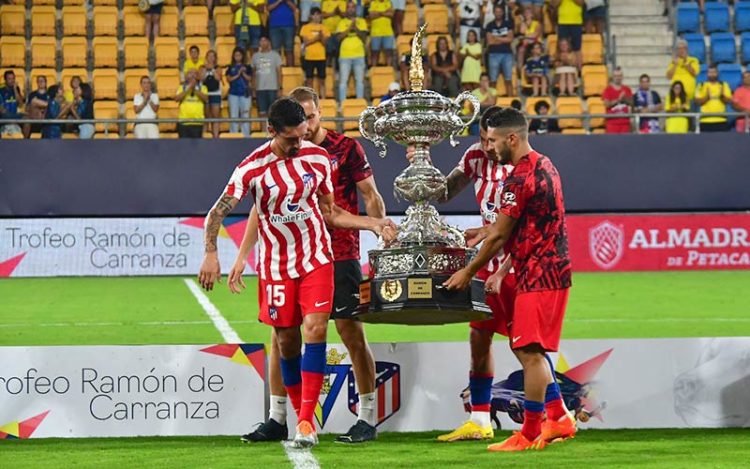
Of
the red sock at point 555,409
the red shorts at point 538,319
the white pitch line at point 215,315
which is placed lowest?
the red sock at point 555,409

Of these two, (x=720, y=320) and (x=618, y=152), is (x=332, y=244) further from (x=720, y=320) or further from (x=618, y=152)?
(x=618, y=152)

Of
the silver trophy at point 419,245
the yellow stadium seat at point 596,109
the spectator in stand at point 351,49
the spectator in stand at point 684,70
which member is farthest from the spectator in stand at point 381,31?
the silver trophy at point 419,245

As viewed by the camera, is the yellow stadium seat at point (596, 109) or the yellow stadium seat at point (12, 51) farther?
the yellow stadium seat at point (12, 51)

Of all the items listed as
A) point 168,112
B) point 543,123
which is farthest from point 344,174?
point 168,112

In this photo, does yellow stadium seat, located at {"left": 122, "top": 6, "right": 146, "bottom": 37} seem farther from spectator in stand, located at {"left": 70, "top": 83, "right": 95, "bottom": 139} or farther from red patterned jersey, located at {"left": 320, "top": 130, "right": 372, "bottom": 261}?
red patterned jersey, located at {"left": 320, "top": 130, "right": 372, "bottom": 261}

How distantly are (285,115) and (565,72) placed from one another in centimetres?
1516

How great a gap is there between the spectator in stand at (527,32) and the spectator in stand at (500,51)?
16.2 inches

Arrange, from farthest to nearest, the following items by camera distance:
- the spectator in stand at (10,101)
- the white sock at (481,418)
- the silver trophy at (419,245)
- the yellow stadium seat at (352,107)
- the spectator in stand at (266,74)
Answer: the yellow stadium seat at (352,107)
the spectator in stand at (266,74)
the spectator in stand at (10,101)
the white sock at (481,418)
the silver trophy at (419,245)

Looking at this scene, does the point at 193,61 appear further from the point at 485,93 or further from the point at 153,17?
the point at 485,93

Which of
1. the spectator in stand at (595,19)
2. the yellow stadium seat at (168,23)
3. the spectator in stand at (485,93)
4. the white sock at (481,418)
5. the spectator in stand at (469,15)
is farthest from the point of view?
the spectator in stand at (595,19)

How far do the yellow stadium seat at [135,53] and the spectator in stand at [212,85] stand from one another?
6.14 ft

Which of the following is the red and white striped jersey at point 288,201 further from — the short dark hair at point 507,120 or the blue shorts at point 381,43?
the blue shorts at point 381,43

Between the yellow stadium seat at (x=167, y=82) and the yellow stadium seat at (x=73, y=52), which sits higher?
the yellow stadium seat at (x=73, y=52)

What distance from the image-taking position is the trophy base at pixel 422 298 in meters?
7.58
